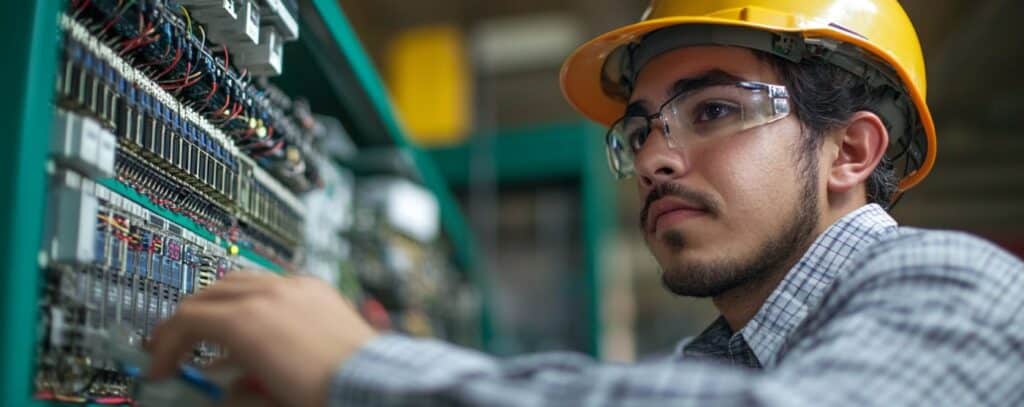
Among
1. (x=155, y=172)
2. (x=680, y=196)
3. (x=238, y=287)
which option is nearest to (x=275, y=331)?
(x=238, y=287)

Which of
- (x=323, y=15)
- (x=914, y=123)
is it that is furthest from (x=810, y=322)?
(x=323, y=15)

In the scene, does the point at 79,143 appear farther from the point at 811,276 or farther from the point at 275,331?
the point at 811,276

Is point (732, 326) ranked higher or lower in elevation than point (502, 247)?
lower

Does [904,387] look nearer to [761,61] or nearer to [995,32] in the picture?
[761,61]

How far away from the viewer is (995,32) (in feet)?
10.1

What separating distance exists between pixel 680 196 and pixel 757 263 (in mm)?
149

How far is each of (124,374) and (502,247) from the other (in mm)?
2795

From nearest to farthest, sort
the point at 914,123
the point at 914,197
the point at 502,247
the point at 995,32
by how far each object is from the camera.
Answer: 1. the point at 914,123
2. the point at 995,32
3. the point at 502,247
4. the point at 914,197

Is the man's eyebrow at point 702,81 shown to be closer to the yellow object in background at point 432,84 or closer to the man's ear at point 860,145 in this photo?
the man's ear at point 860,145

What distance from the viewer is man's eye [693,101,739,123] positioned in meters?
1.34

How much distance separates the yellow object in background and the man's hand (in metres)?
3.25

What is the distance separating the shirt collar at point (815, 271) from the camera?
1.24 meters

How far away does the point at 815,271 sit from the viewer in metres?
1.25

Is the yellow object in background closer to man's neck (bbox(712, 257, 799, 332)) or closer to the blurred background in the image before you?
the blurred background
